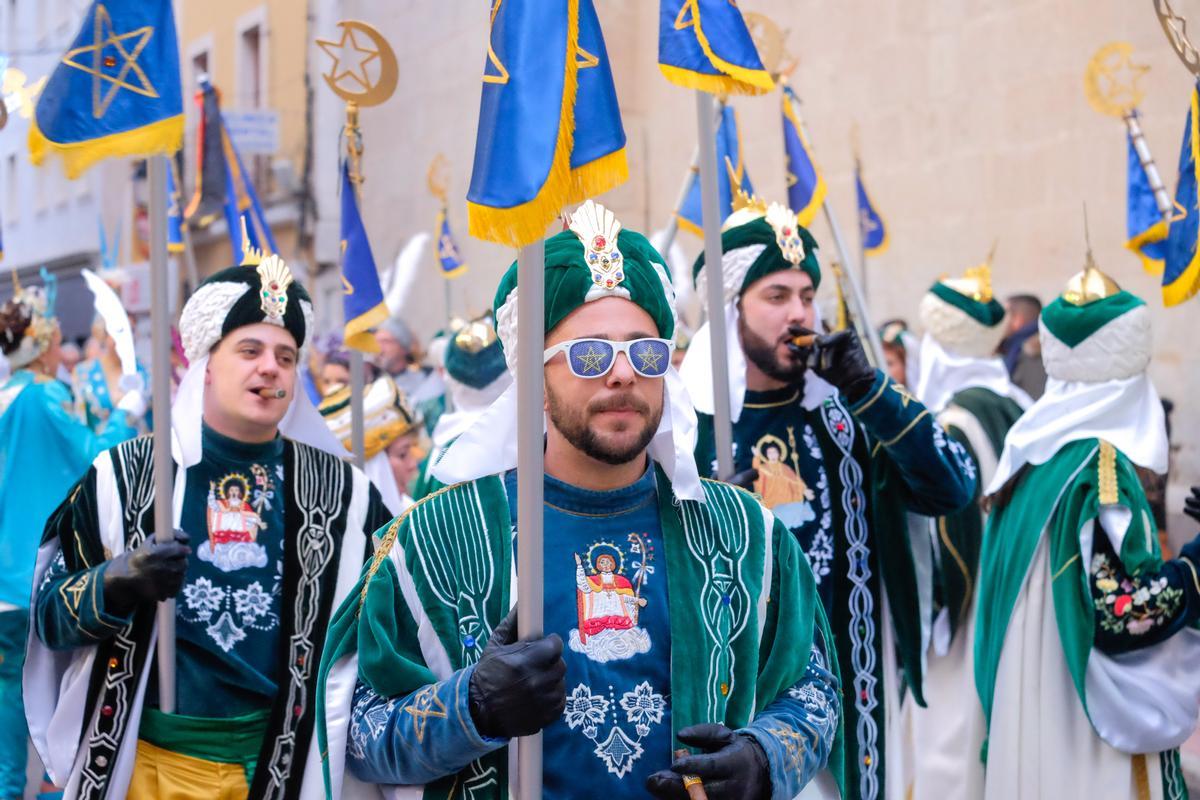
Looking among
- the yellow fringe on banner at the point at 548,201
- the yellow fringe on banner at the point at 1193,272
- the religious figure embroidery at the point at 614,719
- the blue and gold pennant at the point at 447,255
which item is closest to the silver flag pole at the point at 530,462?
the yellow fringe on banner at the point at 548,201

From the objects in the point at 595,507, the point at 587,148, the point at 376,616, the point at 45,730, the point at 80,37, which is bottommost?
the point at 45,730

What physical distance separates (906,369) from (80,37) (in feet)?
22.1

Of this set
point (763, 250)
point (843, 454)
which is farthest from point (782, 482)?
point (763, 250)

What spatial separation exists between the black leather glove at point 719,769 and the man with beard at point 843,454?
165 centimetres

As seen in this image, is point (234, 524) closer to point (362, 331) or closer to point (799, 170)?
point (362, 331)

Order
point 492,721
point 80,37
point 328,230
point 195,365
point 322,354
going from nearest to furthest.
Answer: point 492,721, point 80,37, point 195,365, point 322,354, point 328,230

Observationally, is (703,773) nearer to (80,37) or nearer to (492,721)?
(492,721)

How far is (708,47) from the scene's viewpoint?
14.1 feet

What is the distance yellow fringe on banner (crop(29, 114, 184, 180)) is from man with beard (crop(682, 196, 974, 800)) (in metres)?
1.71

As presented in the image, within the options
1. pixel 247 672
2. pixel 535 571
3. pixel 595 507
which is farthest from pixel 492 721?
pixel 247 672

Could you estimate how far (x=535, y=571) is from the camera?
2572 millimetres

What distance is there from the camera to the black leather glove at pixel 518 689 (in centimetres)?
249

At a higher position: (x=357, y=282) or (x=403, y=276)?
(x=403, y=276)

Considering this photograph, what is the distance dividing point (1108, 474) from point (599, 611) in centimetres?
260
